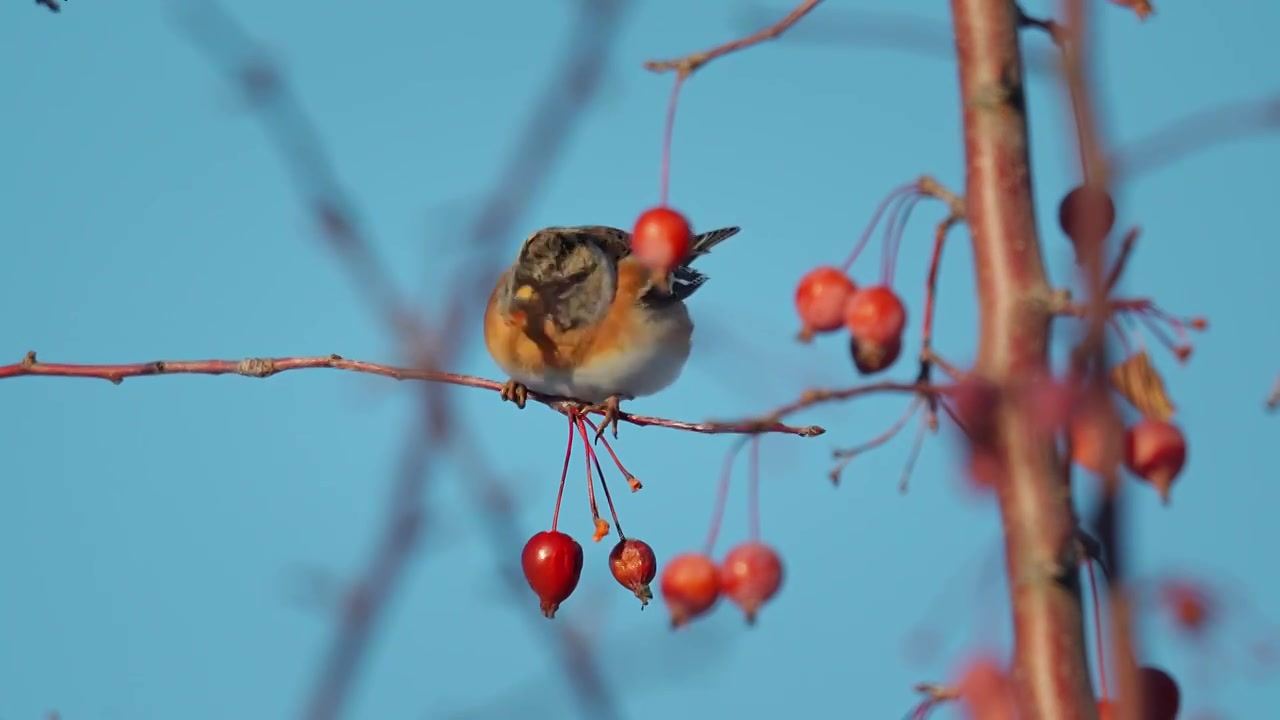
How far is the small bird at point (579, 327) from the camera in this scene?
13.0ft

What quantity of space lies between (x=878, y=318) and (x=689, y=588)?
0.66m

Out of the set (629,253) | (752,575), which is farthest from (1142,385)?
(629,253)

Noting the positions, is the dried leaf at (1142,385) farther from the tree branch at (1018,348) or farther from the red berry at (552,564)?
the red berry at (552,564)

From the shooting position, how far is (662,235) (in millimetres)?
1844

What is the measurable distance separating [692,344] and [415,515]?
303 cm

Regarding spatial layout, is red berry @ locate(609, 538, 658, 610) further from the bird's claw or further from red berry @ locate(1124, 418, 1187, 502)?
red berry @ locate(1124, 418, 1187, 502)

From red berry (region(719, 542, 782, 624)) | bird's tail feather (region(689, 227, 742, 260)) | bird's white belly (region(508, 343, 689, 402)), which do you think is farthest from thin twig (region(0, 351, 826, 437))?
bird's tail feather (region(689, 227, 742, 260))

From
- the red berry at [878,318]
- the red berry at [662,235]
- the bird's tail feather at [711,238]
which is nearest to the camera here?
the red berry at [878,318]

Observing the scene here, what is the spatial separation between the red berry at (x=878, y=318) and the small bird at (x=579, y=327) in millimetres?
2344

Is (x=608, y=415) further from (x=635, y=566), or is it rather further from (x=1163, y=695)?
(x=1163, y=695)

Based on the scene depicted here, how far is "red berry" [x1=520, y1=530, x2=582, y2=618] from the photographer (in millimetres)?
2375

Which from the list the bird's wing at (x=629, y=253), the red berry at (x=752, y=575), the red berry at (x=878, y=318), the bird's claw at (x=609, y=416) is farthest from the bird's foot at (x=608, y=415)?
the red berry at (x=878, y=318)

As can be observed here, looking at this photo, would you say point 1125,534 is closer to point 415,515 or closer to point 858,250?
point 415,515

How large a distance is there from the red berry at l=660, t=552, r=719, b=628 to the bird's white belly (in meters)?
1.99
